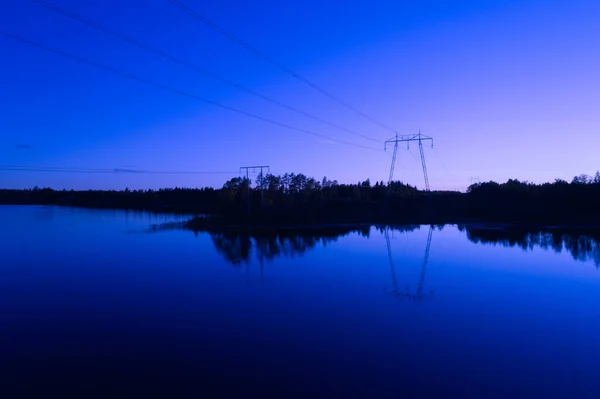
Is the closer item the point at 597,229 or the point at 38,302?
the point at 38,302

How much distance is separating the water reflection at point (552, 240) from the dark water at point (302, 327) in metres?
1.51

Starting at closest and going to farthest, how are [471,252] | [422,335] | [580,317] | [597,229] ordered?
1. [422,335]
2. [580,317]
3. [471,252]
4. [597,229]

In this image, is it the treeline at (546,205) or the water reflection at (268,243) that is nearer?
the water reflection at (268,243)

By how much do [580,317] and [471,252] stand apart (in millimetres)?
9909

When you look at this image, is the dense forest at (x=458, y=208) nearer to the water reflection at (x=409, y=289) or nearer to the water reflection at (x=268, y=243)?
the water reflection at (x=268, y=243)

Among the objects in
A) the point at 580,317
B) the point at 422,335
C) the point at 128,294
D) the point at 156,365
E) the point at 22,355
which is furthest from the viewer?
the point at 128,294

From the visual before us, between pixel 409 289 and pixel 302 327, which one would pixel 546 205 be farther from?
pixel 302 327

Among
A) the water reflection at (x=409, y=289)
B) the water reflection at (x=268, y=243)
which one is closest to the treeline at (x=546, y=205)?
the water reflection at (x=268, y=243)

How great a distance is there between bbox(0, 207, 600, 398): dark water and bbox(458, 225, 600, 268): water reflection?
1511 mm

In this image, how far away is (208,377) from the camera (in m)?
5.71

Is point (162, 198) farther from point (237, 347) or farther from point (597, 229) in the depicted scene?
point (237, 347)

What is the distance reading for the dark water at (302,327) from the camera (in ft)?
18.2

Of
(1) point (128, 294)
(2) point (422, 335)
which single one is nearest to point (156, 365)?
(2) point (422, 335)

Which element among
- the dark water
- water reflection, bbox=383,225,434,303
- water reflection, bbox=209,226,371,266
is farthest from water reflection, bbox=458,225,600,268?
water reflection, bbox=209,226,371,266
